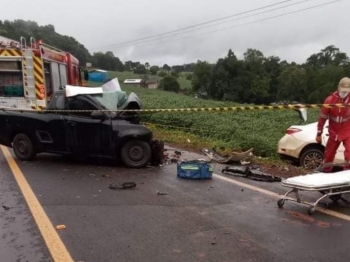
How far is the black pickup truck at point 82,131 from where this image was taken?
8.94 m

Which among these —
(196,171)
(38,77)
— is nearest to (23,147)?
(38,77)

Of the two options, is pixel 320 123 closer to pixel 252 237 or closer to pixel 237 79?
pixel 252 237

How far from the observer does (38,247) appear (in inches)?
174

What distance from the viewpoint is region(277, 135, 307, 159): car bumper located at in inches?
368

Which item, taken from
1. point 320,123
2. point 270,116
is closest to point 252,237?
point 320,123

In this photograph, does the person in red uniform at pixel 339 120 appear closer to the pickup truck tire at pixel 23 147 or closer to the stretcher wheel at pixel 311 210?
the stretcher wheel at pixel 311 210

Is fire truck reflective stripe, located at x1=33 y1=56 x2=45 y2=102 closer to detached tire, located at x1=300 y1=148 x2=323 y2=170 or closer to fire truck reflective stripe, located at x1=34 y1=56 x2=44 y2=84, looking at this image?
fire truck reflective stripe, located at x1=34 y1=56 x2=44 y2=84

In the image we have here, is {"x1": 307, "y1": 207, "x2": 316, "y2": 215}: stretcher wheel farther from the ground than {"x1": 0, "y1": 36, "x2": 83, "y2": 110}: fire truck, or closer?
closer

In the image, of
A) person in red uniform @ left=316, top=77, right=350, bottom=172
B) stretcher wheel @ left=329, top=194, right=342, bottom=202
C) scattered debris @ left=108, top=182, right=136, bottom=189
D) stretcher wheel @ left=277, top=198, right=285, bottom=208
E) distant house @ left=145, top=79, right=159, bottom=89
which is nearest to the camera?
stretcher wheel @ left=277, top=198, right=285, bottom=208

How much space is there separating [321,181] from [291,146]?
378 cm

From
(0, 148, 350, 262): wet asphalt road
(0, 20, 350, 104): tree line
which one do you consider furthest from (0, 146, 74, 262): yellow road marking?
(0, 20, 350, 104): tree line

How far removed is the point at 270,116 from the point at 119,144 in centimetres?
2318

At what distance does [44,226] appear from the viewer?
5.06 meters

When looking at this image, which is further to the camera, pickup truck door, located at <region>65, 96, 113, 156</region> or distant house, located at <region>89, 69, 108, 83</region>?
distant house, located at <region>89, 69, 108, 83</region>
